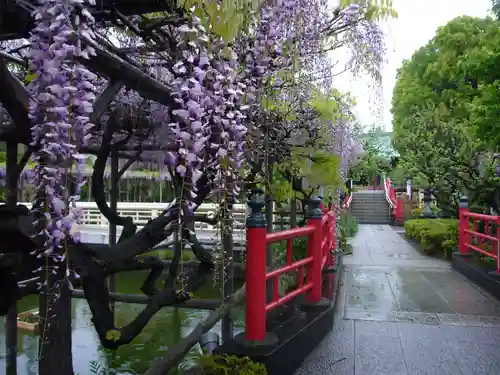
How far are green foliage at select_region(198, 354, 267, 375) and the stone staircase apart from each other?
69.7 ft

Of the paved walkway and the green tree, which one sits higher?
the green tree

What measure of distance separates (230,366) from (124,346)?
3.01 m

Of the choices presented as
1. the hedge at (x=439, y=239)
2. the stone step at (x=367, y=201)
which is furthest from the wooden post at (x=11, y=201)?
the stone step at (x=367, y=201)

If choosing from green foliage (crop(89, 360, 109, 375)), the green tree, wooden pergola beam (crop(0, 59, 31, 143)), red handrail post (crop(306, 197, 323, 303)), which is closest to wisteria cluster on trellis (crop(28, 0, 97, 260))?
wooden pergola beam (crop(0, 59, 31, 143))

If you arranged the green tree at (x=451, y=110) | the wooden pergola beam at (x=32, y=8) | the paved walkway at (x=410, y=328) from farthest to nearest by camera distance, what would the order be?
the green tree at (x=451, y=110) < the paved walkway at (x=410, y=328) < the wooden pergola beam at (x=32, y=8)

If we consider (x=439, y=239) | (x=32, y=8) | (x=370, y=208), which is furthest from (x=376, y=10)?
(x=370, y=208)

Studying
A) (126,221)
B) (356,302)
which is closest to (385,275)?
(356,302)

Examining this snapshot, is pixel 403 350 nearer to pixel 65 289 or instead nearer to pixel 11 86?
pixel 65 289

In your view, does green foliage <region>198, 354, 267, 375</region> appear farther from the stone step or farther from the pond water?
the stone step

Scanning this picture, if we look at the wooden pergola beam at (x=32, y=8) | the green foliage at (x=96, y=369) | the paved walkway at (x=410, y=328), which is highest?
the wooden pergola beam at (x=32, y=8)

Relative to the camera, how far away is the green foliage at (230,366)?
10.5 ft

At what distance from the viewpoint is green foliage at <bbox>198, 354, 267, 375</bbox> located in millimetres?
3213

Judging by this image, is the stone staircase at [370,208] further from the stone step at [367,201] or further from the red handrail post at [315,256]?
the red handrail post at [315,256]

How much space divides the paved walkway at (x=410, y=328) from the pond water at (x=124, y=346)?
138cm
